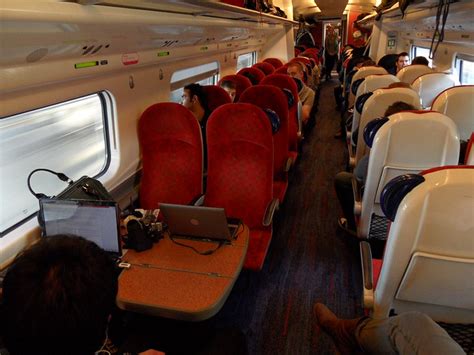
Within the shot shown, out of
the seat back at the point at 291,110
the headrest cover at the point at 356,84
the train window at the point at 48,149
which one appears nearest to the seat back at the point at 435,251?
the train window at the point at 48,149

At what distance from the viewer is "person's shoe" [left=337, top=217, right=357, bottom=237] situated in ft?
10.3

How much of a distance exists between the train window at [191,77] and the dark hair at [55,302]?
3.12m

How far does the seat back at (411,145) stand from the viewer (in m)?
2.11

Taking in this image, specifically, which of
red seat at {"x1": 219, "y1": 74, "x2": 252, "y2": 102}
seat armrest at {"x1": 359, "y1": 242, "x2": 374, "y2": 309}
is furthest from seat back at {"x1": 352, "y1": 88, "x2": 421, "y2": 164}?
red seat at {"x1": 219, "y1": 74, "x2": 252, "y2": 102}

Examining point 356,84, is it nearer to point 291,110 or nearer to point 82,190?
point 291,110

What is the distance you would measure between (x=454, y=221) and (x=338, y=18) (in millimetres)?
17816

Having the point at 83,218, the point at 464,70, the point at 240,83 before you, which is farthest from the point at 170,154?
the point at 464,70

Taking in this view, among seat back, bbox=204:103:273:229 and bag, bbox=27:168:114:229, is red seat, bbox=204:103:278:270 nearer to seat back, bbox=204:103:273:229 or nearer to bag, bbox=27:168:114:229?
seat back, bbox=204:103:273:229

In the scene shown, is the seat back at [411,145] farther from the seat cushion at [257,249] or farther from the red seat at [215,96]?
the red seat at [215,96]

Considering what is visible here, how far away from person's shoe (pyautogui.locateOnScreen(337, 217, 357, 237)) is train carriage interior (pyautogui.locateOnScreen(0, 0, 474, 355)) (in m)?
0.03

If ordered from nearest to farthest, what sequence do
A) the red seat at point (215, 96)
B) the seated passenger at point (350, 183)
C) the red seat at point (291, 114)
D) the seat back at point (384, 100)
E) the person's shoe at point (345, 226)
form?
1. the seated passenger at point (350, 183)
2. the person's shoe at point (345, 226)
3. the seat back at point (384, 100)
4. the red seat at point (215, 96)
5. the red seat at point (291, 114)

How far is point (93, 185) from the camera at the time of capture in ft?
6.97

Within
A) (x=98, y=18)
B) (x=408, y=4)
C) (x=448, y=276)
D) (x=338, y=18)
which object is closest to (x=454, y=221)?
(x=448, y=276)

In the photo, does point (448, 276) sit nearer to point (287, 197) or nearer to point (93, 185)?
point (93, 185)
